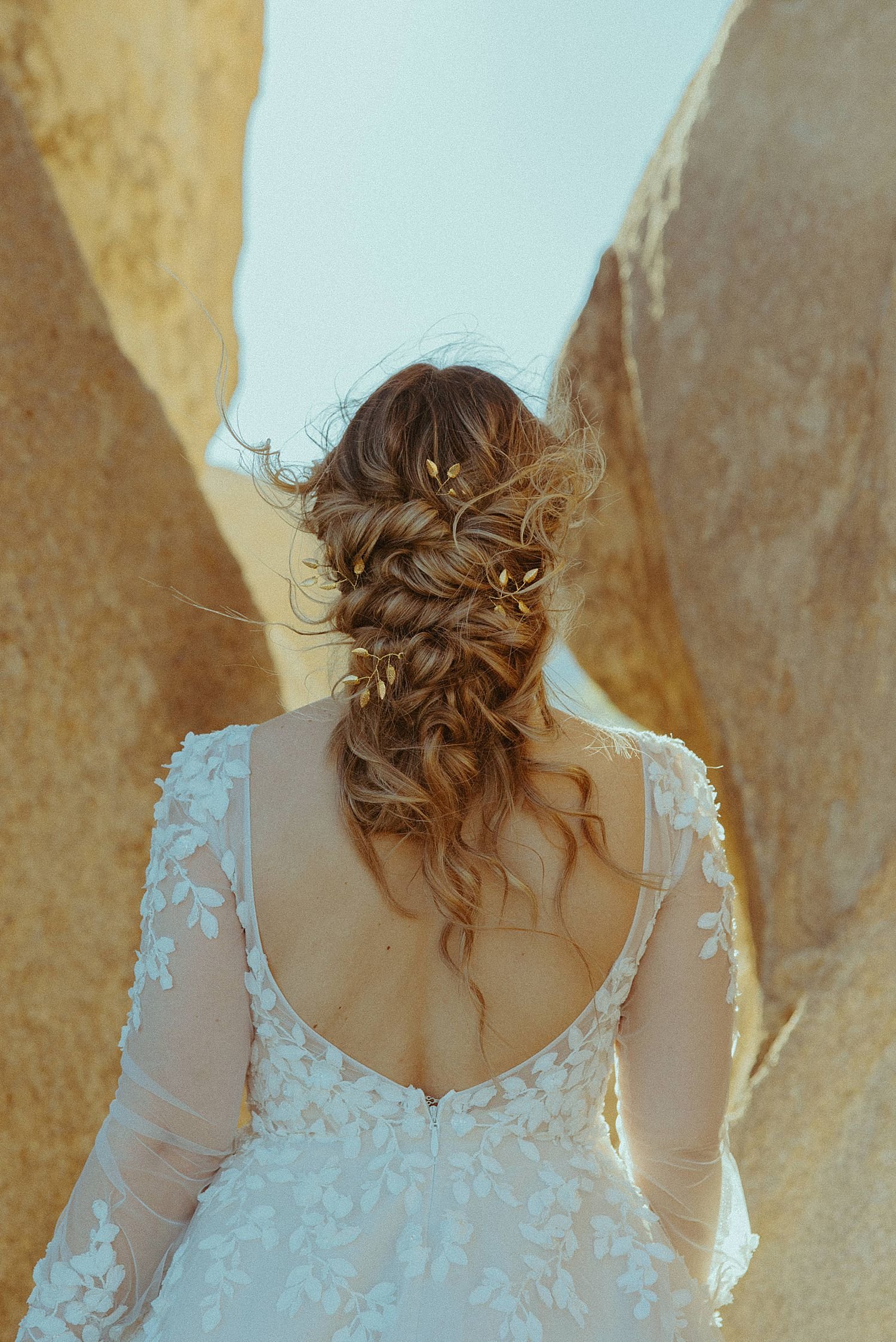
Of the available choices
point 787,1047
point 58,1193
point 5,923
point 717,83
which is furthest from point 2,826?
point 717,83

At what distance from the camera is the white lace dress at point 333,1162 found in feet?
4.01

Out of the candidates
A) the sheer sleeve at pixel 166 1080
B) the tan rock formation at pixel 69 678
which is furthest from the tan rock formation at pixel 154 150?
the sheer sleeve at pixel 166 1080

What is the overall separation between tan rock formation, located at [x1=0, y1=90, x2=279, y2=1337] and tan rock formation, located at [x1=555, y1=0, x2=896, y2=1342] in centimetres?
131

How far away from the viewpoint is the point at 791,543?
2.94 meters

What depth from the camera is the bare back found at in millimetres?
1283

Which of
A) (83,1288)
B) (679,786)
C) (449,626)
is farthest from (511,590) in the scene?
(83,1288)

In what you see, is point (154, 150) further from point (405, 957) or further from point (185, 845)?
point (405, 957)

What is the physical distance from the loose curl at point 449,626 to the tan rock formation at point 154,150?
6.66 feet

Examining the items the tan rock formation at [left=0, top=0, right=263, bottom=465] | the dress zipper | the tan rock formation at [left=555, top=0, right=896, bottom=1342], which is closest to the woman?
the dress zipper

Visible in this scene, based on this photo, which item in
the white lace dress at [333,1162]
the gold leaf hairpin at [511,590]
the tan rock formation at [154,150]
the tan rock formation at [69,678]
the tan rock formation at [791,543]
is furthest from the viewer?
the tan rock formation at [154,150]

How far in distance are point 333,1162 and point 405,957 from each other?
0.28 meters

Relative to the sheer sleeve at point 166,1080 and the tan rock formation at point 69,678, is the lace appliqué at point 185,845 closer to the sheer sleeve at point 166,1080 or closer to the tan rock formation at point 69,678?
the sheer sleeve at point 166,1080

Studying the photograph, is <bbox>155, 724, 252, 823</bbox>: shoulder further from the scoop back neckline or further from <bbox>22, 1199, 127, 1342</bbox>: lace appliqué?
<bbox>22, 1199, 127, 1342</bbox>: lace appliqué

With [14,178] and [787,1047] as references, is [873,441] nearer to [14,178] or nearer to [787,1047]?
[787,1047]
